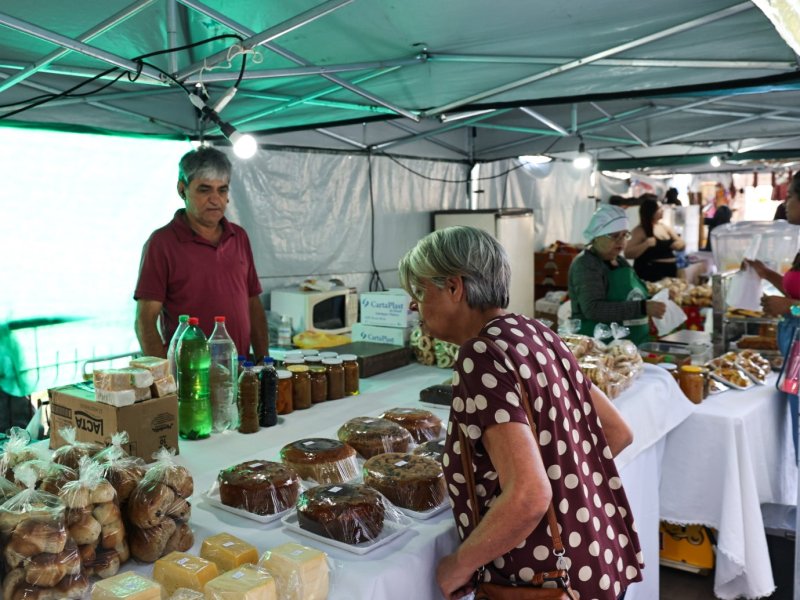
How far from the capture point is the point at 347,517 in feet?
4.56

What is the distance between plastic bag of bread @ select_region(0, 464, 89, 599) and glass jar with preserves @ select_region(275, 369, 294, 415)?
3.95 ft

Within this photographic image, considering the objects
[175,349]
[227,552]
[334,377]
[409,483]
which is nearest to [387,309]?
[334,377]

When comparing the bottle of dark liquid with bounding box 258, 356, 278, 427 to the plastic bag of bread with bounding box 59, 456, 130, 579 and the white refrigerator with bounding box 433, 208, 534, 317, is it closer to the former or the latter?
the plastic bag of bread with bounding box 59, 456, 130, 579

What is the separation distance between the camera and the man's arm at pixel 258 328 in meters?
3.06

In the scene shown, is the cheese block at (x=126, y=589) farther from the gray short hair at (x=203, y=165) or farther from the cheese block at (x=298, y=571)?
the gray short hair at (x=203, y=165)

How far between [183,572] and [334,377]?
141 cm

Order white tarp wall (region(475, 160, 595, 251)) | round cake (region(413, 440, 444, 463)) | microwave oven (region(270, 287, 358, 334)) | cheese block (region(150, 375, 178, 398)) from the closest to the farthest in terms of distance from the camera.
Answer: cheese block (region(150, 375, 178, 398)) → round cake (region(413, 440, 444, 463)) → microwave oven (region(270, 287, 358, 334)) → white tarp wall (region(475, 160, 595, 251))

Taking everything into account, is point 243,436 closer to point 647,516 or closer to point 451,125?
point 647,516

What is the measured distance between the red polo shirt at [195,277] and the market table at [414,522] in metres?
0.68

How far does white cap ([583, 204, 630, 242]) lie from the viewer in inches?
146

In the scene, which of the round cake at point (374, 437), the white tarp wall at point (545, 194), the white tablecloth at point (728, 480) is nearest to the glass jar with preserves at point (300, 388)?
the round cake at point (374, 437)

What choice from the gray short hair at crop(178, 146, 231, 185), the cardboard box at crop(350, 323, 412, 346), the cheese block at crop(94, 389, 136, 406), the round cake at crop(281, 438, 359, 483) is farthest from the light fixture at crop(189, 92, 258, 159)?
the round cake at crop(281, 438, 359, 483)

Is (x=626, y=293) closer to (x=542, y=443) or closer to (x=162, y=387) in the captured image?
(x=542, y=443)

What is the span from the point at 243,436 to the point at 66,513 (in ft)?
3.06
